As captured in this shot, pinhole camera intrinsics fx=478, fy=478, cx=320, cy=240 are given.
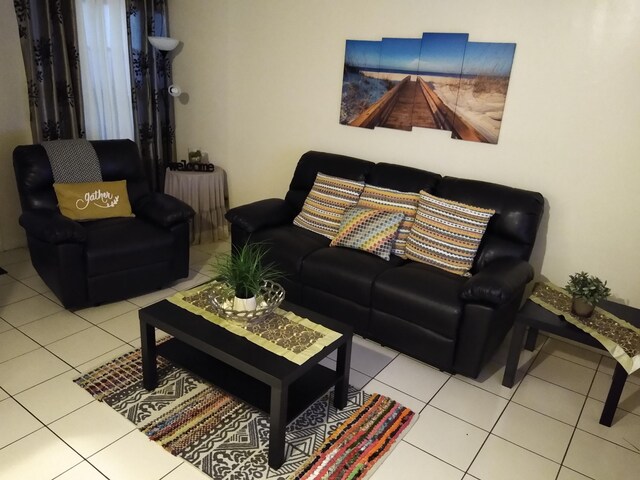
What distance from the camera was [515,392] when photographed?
2.53m

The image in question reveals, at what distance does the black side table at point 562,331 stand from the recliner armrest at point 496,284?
150 mm

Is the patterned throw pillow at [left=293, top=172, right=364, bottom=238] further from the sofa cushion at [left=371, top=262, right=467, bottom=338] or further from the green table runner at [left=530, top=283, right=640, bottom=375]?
the green table runner at [left=530, top=283, right=640, bottom=375]

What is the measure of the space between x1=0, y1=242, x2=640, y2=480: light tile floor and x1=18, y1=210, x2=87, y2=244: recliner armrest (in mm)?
497

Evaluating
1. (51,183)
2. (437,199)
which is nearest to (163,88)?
(51,183)

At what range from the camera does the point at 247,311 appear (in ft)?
6.84

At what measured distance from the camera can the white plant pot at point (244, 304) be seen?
2.09 metres

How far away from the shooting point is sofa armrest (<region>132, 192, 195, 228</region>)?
128 inches

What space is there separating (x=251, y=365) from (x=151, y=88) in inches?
131

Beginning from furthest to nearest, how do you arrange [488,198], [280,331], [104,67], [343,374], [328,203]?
[104,67] → [328,203] → [488,198] → [343,374] → [280,331]

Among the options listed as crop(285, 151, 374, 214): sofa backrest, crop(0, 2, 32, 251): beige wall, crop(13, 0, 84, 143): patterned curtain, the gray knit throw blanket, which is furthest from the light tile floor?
crop(13, 0, 84, 143): patterned curtain

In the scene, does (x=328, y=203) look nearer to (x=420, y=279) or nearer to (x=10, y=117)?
(x=420, y=279)

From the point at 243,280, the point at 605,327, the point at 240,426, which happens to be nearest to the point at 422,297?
the point at 605,327

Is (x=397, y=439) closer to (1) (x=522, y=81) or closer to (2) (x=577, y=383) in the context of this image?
(2) (x=577, y=383)

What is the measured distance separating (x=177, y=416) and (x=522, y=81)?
2.65 meters
